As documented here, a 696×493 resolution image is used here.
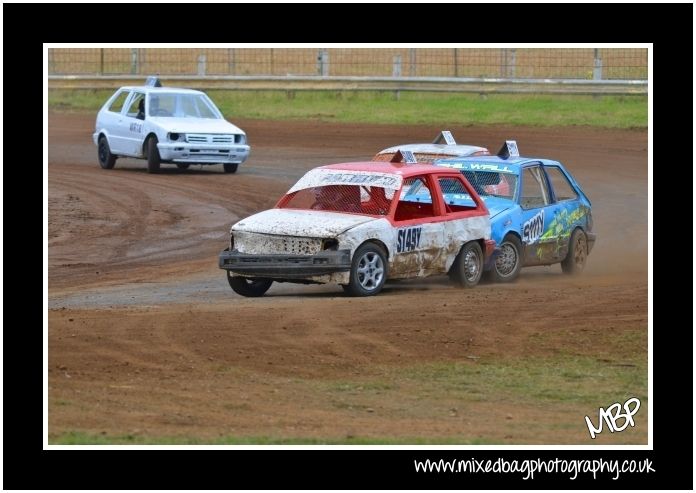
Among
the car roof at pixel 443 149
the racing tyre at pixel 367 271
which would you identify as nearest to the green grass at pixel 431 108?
the car roof at pixel 443 149

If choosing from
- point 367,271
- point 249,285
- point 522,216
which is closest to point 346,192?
point 367,271

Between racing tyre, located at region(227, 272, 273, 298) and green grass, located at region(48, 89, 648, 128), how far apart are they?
62.0 ft

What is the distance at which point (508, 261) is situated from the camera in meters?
15.7

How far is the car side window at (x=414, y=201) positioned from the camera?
1460 centimetres

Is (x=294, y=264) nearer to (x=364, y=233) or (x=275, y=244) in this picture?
(x=275, y=244)

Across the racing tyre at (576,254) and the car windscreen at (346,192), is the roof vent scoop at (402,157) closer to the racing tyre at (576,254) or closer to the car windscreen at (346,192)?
the car windscreen at (346,192)

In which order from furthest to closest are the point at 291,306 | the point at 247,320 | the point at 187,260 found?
the point at 187,260 < the point at 291,306 < the point at 247,320

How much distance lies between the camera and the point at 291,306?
13.2m

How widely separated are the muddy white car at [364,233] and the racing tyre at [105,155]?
12.4m

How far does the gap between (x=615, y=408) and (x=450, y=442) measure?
5.59 ft

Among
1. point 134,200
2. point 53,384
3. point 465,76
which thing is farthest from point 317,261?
point 465,76

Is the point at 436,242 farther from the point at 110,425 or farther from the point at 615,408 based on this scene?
the point at 110,425

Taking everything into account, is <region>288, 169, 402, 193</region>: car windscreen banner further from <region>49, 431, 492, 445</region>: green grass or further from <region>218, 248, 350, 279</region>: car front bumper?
<region>49, 431, 492, 445</region>: green grass

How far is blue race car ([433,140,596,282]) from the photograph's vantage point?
15578 millimetres
